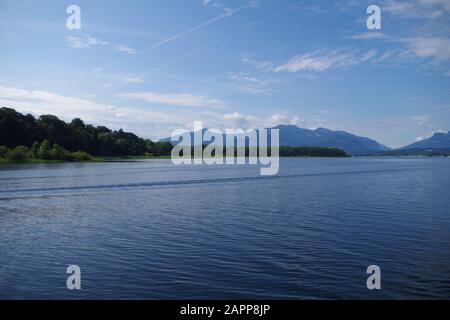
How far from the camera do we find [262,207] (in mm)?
43969

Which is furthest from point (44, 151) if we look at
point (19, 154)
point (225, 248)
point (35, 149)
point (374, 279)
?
point (374, 279)

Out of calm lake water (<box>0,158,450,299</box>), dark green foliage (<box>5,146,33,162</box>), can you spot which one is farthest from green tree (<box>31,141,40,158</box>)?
calm lake water (<box>0,158,450,299</box>)

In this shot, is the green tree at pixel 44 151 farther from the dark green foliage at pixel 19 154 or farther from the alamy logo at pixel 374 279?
the alamy logo at pixel 374 279

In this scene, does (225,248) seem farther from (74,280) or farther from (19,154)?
(19,154)

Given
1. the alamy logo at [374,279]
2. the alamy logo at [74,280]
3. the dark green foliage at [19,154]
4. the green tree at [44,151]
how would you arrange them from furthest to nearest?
the green tree at [44,151]
the dark green foliage at [19,154]
the alamy logo at [74,280]
the alamy logo at [374,279]

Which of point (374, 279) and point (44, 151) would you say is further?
point (44, 151)

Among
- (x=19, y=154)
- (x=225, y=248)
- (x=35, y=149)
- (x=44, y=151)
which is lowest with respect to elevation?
(x=225, y=248)

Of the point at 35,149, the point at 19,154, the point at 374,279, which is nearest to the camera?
the point at 374,279

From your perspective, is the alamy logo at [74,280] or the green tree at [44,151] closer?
the alamy logo at [74,280]

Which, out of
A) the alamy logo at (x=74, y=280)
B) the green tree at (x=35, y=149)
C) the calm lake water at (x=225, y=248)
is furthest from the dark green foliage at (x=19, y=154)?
the alamy logo at (x=74, y=280)

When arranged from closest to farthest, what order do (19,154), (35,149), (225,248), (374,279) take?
(374,279), (225,248), (19,154), (35,149)

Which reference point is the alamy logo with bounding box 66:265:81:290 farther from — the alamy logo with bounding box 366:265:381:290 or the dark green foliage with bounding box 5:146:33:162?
the dark green foliage with bounding box 5:146:33:162
